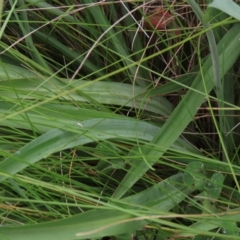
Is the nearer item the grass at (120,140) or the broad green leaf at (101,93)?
the grass at (120,140)

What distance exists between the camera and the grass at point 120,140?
569mm

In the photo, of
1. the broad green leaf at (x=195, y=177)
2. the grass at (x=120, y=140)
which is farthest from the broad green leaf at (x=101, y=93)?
the broad green leaf at (x=195, y=177)

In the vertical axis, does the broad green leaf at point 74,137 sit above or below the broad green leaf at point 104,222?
above

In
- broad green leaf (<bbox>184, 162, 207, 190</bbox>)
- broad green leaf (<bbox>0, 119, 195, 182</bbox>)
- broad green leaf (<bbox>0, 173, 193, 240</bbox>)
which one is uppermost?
broad green leaf (<bbox>0, 119, 195, 182</bbox>)

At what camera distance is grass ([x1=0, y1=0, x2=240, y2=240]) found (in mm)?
569

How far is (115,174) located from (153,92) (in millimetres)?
151

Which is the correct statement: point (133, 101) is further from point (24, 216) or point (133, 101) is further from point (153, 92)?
point (24, 216)

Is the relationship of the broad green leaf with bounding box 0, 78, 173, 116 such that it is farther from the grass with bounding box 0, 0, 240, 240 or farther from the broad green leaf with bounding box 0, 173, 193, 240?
the broad green leaf with bounding box 0, 173, 193, 240

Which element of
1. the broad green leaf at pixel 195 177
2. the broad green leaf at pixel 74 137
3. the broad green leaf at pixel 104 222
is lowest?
the broad green leaf at pixel 104 222

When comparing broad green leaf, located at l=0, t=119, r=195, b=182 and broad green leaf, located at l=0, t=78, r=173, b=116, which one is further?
broad green leaf, located at l=0, t=78, r=173, b=116

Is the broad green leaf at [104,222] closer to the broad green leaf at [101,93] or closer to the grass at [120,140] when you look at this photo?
the grass at [120,140]

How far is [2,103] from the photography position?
2.35 feet

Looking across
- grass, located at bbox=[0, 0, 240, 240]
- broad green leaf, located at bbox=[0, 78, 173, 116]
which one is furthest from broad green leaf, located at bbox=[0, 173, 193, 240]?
broad green leaf, located at bbox=[0, 78, 173, 116]

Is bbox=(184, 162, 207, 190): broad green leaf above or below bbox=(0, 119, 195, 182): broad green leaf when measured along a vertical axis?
below
